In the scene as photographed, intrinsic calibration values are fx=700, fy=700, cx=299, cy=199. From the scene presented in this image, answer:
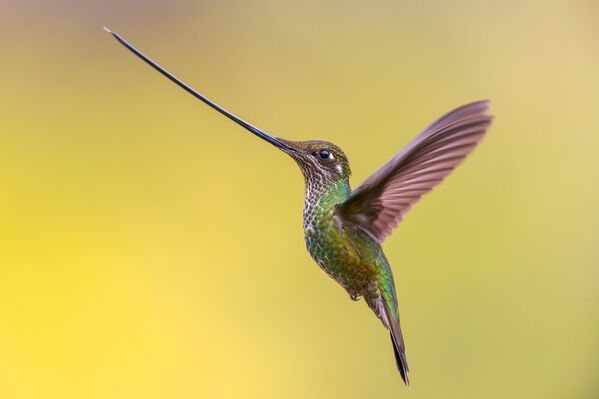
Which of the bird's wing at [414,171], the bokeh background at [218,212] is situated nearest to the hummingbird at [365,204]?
the bird's wing at [414,171]

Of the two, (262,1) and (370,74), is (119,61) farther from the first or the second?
(370,74)

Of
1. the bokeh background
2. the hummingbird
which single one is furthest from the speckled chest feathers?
the bokeh background

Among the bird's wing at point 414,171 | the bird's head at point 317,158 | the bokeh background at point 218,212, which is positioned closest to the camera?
the bird's wing at point 414,171

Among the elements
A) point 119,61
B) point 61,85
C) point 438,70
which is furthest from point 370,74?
point 61,85

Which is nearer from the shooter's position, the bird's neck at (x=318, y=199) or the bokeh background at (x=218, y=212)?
the bird's neck at (x=318, y=199)

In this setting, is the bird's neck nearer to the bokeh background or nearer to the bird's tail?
the bird's tail

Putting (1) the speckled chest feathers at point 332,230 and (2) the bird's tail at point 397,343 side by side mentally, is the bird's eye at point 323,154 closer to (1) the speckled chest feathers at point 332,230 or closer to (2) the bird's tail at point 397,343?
(1) the speckled chest feathers at point 332,230

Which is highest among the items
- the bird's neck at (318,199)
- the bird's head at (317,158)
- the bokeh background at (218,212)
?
the bird's head at (317,158)

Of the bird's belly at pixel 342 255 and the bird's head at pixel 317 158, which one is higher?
the bird's head at pixel 317 158
